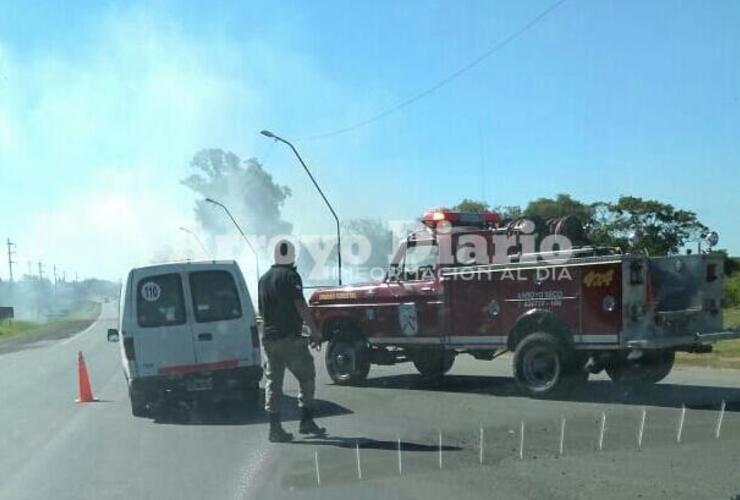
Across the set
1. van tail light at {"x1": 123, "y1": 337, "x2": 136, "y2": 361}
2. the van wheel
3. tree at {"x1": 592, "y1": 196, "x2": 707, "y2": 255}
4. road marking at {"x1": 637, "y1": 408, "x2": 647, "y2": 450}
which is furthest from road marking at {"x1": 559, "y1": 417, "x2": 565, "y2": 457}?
tree at {"x1": 592, "y1": 196, "x2": 707, "y2": 255}

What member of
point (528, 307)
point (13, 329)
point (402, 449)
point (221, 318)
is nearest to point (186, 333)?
point (221, 318)

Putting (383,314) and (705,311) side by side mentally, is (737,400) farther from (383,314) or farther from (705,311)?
(383,314)

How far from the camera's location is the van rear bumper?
11.5 metres

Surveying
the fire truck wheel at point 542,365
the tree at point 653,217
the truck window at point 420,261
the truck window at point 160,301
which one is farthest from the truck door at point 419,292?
the tree at point 653,217

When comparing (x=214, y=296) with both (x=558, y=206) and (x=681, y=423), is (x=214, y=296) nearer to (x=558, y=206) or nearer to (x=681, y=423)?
(x=681, y=423)

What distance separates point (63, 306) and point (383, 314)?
134 m

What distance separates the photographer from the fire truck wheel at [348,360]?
14.7m

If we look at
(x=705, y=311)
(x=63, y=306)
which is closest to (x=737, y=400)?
(x=705, y=311)

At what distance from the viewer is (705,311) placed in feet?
39.4

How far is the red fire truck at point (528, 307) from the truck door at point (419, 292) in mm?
18

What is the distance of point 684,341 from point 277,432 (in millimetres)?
5618

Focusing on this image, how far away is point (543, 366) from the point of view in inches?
479

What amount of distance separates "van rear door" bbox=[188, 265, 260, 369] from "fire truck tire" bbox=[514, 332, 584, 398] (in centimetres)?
364

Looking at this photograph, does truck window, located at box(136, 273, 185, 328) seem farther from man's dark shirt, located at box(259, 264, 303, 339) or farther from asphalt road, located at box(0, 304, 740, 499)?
man's dark shirt, located at box(259, 264, 303, 339)
